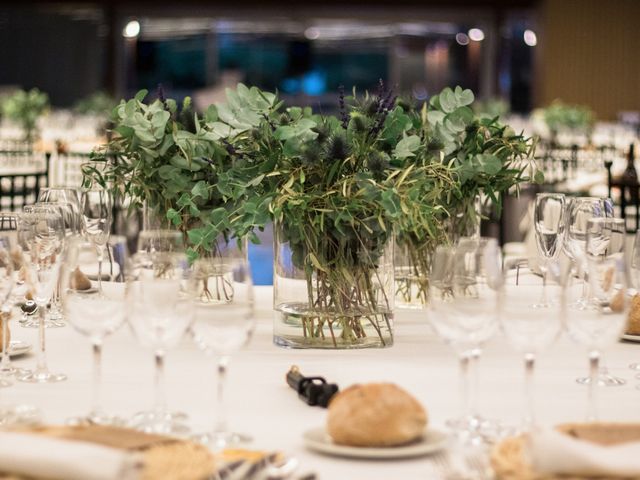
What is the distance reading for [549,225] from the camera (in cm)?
247

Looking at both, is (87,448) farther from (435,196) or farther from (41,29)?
(41,29)

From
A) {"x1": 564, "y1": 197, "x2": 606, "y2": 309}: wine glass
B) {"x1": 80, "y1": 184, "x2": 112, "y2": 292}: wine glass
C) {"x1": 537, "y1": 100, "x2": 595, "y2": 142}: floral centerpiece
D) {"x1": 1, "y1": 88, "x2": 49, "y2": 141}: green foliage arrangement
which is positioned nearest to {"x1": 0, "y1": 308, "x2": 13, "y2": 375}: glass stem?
{"x1": 80, "y1": 184, "x2": 112, "y2": 292}: wine glass

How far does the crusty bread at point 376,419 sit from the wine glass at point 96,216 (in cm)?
123

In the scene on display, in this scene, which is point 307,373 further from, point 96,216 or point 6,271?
point 96,216

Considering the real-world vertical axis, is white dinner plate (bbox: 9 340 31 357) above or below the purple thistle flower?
below

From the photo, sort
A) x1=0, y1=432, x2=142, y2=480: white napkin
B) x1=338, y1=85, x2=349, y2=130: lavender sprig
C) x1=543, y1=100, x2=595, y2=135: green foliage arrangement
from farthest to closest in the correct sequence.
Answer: x1=543, y1=100, x2=595, y2=135: green foliage arrangement → x1=338, y1=85, x2=349, y2=130: lavender sprig → x1=0, y1=432, x2=142, y2=480: white napkin

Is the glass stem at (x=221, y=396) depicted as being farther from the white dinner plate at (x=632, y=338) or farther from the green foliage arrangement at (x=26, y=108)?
the green foliage arrangement at (x=26, y=108)

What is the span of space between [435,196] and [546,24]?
54.3 feet

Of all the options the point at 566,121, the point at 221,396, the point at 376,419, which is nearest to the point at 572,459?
the point at 376,419

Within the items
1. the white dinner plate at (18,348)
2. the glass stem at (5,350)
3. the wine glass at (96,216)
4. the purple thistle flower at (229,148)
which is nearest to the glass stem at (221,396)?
the glass stem at (5,350)

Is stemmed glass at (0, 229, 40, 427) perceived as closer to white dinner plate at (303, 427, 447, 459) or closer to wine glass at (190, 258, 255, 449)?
wine glass at (190, 258, 255, 449)

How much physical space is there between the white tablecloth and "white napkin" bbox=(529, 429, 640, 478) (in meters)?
0.16

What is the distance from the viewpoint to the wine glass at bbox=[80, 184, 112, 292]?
2557 mm

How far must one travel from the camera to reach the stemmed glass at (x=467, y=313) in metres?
1.54
